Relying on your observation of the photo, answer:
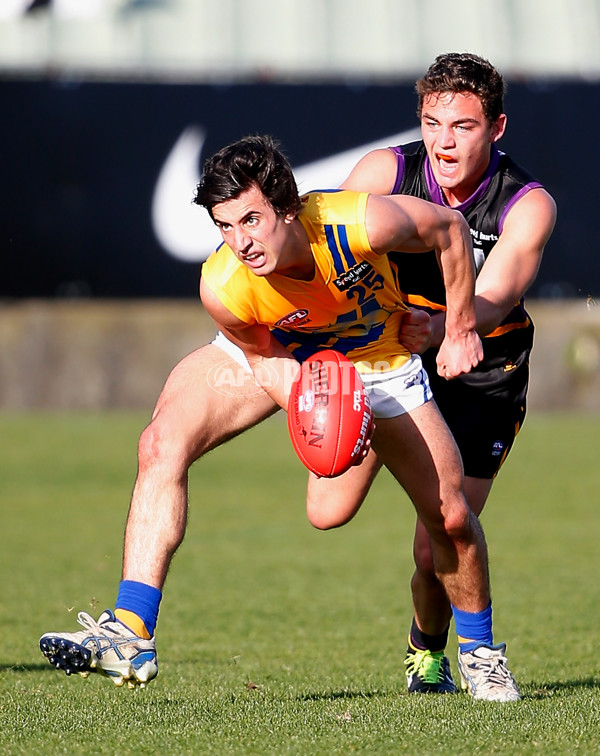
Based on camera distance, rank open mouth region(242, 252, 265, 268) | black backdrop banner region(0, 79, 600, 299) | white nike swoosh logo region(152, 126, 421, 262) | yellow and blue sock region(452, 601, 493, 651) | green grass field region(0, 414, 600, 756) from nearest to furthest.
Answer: green grass field region(0, 414, 600, 756)
open mouth region(242, 252, 265, 268)
yellow and blue sock region(452, 601, 493, 651)
white nike swoosh logo region(152, 126, 421, 262)
black backdrop banner region(0, 79, 600, 299)

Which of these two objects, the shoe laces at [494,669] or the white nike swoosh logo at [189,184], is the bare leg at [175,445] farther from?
the white nike swoosh logo at [189,184]

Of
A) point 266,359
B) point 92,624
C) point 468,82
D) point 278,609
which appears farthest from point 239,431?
point 278,609

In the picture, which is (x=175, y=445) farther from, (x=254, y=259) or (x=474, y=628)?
(x=474, y=628)

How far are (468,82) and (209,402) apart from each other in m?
1.69

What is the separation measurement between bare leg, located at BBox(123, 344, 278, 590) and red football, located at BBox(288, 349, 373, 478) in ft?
1.06

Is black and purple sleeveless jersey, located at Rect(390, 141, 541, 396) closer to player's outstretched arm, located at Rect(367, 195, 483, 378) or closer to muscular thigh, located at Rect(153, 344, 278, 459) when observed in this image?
player's outstretched arm, located at Rect(367, 195, 483, 378)

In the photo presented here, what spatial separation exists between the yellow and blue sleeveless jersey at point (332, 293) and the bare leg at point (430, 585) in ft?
2.83

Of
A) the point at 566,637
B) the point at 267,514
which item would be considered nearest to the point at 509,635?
the point at 566,637

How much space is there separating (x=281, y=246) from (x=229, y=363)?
0.75 metres

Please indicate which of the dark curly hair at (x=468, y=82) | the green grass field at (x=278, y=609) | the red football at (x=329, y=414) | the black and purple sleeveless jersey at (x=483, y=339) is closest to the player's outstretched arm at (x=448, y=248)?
the red football at (x=329, y=414)

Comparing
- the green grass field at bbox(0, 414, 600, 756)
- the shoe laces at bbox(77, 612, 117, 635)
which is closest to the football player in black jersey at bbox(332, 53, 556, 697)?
the green grass field at bbox(0, 414, 600, 756)

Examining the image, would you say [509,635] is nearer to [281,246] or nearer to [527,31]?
[281,246]

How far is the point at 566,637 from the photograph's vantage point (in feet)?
20.7

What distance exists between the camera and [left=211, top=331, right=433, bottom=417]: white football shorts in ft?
15.6
